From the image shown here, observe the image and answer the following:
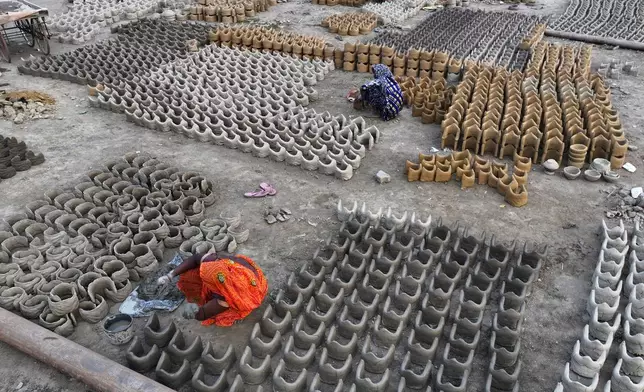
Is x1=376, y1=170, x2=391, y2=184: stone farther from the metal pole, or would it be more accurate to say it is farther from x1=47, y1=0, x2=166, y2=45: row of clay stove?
x1=47, y1=0, x2=166, y2=45: row of clay stove

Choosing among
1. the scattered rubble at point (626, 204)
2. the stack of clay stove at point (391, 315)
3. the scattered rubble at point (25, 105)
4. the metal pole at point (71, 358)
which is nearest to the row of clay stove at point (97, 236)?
the metal pole at point (71, 358)

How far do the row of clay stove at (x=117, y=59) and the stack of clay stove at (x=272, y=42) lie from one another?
2.05 feet

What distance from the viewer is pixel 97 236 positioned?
21.7 feet

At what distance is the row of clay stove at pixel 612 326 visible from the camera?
186 inches

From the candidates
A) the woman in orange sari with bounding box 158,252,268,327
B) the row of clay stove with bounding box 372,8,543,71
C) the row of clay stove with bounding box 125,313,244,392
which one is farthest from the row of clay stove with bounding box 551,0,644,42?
the row of clay stove with bounding box 125,313,244,392

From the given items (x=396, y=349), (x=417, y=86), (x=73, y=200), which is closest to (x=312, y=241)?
(x=396, y=349)

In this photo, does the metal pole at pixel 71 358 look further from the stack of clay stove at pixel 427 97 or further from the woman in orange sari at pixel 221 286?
the stack of clay stove at pixel 427 97

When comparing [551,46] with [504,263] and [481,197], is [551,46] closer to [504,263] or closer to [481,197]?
[481,197]

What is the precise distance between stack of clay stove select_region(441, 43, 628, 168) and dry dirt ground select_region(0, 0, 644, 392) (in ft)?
1.60

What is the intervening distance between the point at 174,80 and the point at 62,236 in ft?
16.9

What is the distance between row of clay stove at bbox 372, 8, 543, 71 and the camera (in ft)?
40.5

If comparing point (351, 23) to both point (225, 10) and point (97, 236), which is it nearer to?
point (225, 10)

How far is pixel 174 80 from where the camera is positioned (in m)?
10.8

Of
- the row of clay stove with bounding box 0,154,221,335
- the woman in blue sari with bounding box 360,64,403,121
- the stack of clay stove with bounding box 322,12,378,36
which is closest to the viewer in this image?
the row of clay stove with bounding box 0,154,221,335
